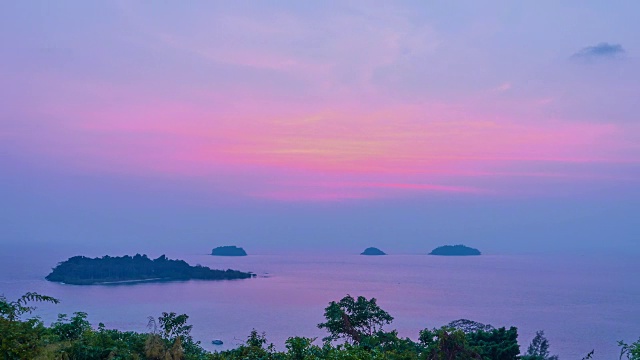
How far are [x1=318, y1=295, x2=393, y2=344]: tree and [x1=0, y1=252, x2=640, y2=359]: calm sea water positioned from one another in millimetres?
15159

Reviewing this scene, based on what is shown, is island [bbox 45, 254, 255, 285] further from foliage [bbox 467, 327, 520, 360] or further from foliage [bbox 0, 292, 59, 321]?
foliage [bbox 0, 292, 59, 321]

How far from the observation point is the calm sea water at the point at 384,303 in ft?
134

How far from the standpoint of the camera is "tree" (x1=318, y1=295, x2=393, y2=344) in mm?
13500

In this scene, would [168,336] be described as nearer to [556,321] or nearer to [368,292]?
[556,321]

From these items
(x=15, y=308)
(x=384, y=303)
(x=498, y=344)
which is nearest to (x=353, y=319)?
(x=498, y=344)

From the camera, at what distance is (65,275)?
230 feet

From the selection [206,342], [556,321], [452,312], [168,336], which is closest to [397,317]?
[452,312]

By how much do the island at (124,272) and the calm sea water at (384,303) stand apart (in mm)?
2353

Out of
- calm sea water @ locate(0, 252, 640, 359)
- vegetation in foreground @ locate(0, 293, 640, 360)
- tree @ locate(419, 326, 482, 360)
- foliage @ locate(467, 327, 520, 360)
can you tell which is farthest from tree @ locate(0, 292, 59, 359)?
calm sea water @ locate(0, 252, 640, 359)

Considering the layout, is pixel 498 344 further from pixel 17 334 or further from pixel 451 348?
pixel 17 334

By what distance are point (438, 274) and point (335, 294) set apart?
42333 mm

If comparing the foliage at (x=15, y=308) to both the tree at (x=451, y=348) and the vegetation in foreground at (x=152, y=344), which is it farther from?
the tree at (x=451, y=348)

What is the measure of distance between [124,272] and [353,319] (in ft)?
225

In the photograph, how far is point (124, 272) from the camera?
75.2 metres
